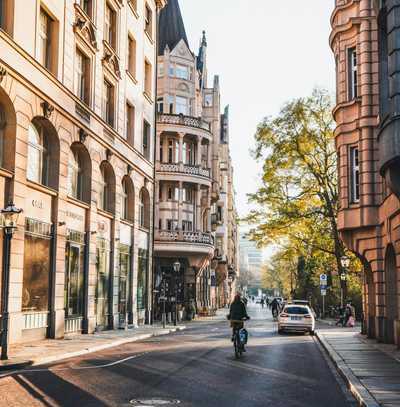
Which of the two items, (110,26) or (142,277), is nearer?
(110,26)

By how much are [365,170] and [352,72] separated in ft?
15.1

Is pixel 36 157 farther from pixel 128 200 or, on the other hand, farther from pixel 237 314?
pixel 128 200

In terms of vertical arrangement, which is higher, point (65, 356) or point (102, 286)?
point (102, 286)

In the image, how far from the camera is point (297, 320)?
3175 centimetres

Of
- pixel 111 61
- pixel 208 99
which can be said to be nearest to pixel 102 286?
pixel 111 61

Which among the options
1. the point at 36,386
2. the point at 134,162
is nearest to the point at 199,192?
the point at 134,162

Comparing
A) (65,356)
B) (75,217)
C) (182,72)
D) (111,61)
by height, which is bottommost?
(65,356)

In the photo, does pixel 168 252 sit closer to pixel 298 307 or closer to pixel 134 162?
pixel 134 162

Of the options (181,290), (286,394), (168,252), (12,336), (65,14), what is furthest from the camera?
(181,290)

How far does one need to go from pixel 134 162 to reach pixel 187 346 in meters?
14.6

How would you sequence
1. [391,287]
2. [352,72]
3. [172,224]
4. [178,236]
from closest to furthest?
[391,287] → [352,72] → [178,236] → [172,224]

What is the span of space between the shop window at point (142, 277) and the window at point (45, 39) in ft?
50.6

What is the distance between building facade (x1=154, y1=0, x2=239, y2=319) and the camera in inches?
1914

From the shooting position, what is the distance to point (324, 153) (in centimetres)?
4419
